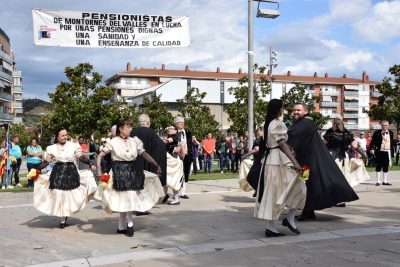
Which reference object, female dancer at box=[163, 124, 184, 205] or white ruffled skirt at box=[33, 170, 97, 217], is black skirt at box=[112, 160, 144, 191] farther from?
female dancer at box=[163, 124, 184, 205]

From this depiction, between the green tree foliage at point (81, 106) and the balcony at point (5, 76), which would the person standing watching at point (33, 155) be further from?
the balcony at point (5, 76)

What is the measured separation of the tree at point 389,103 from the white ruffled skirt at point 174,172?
24642 mm

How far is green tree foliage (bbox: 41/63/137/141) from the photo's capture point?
2680cm

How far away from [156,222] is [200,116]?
39231 mm

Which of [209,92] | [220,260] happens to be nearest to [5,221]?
[220,260]

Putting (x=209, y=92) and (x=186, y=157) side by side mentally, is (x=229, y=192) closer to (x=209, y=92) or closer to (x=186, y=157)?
(x=186, y=157)

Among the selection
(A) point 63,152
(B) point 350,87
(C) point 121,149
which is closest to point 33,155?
(A) point 63,152

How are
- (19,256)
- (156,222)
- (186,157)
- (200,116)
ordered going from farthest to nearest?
(200,116) < (186,157) < (156,222) < (19,256)

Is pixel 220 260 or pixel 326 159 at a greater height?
pixel 326 159

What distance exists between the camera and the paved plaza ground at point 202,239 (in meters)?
6.19

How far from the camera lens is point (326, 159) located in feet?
28.3

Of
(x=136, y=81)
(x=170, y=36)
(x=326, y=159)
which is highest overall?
(x=136, y=81)

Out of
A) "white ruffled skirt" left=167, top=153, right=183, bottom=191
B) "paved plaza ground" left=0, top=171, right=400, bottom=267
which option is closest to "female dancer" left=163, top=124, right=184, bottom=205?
"white ruffled skirt" left=167, top=153, right=183, bottom=191

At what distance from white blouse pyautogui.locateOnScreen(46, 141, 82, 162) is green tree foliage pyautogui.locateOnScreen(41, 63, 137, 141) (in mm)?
17640
